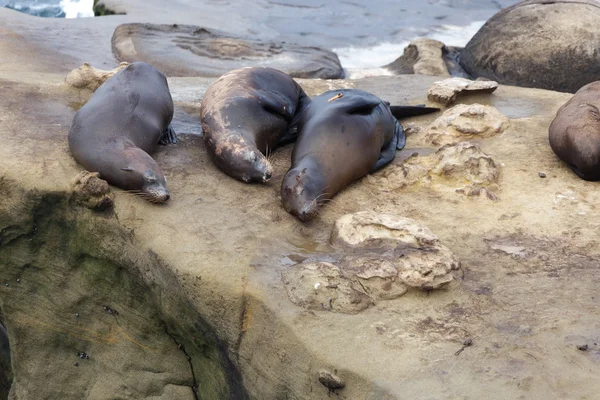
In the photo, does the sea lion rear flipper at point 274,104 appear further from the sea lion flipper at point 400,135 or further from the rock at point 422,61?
the rock at point 422,61

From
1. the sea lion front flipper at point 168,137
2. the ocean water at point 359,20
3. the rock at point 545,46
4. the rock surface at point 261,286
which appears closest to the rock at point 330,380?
the rock surface at point 261,286

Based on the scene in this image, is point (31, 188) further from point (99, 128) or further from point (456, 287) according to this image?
point (456, 287)

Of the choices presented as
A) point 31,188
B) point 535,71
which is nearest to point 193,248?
point 31,188

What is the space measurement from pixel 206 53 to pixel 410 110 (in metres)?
4.00

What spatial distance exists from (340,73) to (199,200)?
568cm

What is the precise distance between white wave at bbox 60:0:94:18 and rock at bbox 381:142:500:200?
12193mm

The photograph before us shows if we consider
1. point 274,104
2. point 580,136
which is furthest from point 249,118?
point 580,136

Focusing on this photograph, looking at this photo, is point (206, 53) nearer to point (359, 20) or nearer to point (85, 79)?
point (85, 79)

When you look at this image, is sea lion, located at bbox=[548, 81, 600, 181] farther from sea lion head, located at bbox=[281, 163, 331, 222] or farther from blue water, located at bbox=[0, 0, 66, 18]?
blue water, located at bbox=[0, 0, 66, 18]

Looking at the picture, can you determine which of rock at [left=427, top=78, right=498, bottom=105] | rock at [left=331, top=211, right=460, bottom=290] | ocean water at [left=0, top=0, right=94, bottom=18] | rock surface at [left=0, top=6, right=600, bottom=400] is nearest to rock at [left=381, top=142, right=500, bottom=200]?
rock surface at [left=0, top=6, right=600, bottom=400]

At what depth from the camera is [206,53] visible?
32.2ft

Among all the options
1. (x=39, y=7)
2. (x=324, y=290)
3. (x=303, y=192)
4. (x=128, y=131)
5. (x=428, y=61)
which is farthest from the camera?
(x=39, y=7)

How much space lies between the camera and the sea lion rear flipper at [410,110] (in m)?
6.42

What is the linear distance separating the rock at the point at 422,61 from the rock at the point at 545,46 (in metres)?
0.51
